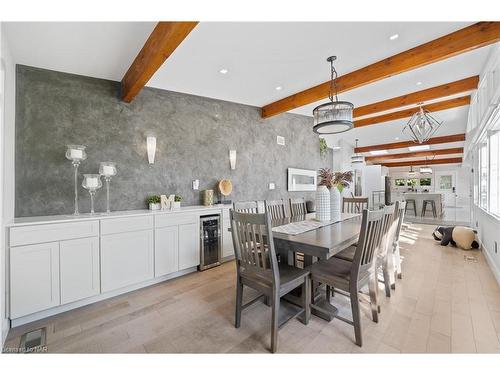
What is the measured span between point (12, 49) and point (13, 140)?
2.94 ft

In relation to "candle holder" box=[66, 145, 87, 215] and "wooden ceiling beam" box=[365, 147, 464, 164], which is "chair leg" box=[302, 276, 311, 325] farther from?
"wooden ceiling beam" box=[365, 147, 464, 164]

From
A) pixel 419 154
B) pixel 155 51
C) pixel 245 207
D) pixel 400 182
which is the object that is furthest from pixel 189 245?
pixel 400 182

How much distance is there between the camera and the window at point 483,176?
149 inches

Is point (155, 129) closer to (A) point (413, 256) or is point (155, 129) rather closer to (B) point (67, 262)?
(B) point (67, 262)

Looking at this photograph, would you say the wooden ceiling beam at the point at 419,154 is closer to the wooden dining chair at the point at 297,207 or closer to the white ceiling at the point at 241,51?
the white ceiling at the point at 241,51

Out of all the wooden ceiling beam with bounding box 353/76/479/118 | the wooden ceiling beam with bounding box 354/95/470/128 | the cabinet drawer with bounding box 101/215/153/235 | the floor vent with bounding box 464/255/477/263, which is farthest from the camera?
the wooden ceiling beam with bounding box 354/95/470/128

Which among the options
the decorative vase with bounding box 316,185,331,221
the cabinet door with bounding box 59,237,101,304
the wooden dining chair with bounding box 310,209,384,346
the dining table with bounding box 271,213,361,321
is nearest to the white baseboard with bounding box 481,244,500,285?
the dining table with bounding box 271,213,361,321

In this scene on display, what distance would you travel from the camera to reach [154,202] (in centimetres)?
311

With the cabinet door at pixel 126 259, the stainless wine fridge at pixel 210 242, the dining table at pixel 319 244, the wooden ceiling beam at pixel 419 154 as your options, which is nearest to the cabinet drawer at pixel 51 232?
the cabinet door at pixel 126 259

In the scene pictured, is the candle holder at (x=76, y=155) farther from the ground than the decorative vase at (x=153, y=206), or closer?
farther from the ground

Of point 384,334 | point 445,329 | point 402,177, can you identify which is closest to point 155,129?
point 384,334

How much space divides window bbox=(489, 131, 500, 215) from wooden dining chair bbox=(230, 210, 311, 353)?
3260mm

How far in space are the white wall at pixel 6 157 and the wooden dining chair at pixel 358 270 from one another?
261cm

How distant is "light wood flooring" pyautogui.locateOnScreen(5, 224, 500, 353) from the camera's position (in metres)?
1.69
